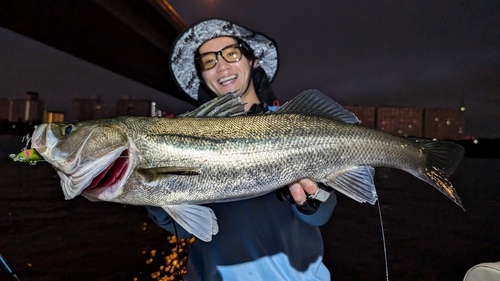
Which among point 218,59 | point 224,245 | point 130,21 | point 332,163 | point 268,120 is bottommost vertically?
point 224,245

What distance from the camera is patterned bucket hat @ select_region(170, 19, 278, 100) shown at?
11.0 feet

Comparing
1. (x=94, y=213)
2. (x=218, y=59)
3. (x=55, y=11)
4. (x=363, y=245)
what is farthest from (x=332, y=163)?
(x=94, y=213)

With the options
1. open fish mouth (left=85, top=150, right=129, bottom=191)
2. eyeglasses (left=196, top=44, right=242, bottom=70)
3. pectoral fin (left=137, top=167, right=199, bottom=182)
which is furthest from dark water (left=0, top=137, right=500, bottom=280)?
pectoral fin (left=137, top=167, right=199, bottom=182)

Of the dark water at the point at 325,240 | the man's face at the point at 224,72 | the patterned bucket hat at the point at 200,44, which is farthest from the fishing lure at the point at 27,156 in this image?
the dark water at the point at 325,240

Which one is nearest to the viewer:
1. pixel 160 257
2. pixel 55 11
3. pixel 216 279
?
pixel 216 279

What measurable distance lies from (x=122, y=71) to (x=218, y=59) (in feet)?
47.5

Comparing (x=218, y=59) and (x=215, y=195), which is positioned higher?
(x=218, y=59)

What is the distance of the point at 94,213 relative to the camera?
1645cm

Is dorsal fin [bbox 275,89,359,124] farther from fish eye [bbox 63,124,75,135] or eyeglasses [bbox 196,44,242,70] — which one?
fish eye [bbox 63,124,75,135]

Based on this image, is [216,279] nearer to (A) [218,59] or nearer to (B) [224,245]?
(B) [224,245]

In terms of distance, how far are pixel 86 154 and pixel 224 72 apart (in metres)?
1.62

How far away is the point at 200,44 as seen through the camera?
11.3ft

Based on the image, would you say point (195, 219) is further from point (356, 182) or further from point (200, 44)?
point (200, 44)

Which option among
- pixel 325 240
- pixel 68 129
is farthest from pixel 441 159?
pixel 325 240
